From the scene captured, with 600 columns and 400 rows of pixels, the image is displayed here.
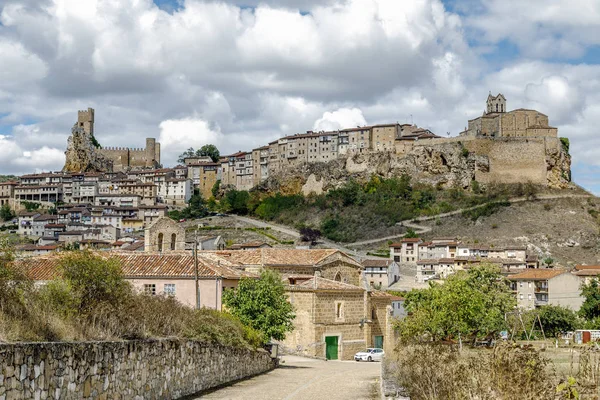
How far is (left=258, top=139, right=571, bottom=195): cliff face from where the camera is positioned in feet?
424

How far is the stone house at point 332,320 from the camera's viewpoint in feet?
115

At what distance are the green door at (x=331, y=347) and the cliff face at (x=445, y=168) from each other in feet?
318

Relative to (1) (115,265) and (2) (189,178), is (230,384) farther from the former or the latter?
(2) (189,178)

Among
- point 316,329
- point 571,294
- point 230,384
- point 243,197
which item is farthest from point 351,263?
point 243,197

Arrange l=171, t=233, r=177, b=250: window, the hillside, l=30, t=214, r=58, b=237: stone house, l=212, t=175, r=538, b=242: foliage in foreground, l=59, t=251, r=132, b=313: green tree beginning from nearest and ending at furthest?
l=59, t=251, r=132, b=313: green tree, l=171, t=233, r=177, b=250: window, the hillside, l=212, t=175, r=538, b=242: foliage in foreground, l=30, t=214, r=58, b=237: stone house

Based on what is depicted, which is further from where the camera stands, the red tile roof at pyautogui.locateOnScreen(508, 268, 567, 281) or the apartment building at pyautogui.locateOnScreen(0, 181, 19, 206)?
the apartment building at pyautogui.locateOnScreen(0, 181, 19, 206)

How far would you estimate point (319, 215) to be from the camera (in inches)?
5007

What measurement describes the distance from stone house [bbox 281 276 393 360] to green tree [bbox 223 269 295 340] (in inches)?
232

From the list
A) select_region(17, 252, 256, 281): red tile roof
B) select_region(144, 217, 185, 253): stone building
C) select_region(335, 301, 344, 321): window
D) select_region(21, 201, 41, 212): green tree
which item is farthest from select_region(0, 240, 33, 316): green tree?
select_region(21, 201, 41, 212): green tree

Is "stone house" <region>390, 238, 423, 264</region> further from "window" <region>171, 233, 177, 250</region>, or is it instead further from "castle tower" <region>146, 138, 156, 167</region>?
"castle tower" <region>146, 138, 156, 167</region>

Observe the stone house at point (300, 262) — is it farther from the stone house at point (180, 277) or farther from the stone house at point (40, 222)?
the stone house at point (40, 222)

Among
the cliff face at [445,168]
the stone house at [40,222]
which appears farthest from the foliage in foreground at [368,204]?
the stone house at [40,222]

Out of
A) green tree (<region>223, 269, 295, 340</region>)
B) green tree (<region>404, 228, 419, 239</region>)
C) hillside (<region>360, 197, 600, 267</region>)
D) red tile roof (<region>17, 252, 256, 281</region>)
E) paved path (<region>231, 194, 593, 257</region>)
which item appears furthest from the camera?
paved path (<region>231, 194, 593, 257</region>)

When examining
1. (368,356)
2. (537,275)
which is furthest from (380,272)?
(368,356)
